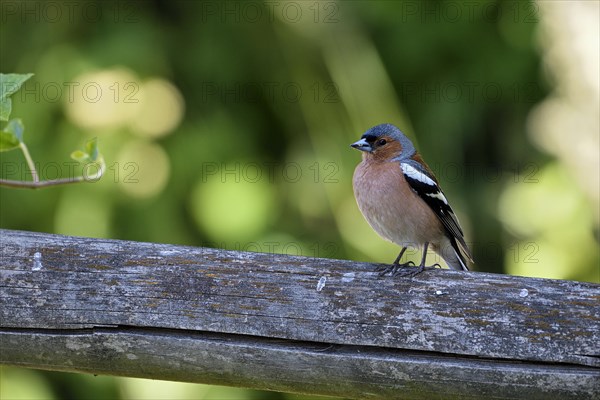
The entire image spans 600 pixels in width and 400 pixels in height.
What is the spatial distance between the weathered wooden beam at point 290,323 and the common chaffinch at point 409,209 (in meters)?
1.16

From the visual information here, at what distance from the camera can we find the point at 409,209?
11.8 ft

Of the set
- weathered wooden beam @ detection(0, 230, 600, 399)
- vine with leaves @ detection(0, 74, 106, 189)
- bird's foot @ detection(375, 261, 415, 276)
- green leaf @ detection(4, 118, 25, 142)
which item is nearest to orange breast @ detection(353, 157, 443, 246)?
bird's foot @ detection(375, 261, 415, 276)

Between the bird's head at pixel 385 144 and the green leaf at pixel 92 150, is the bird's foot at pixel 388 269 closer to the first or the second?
the green leaf at pixel 92 150

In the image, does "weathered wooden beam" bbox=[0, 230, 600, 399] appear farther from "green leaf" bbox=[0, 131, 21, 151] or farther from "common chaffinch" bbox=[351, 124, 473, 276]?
"common chaffinch" bbox=[351, 124, 473, 276]

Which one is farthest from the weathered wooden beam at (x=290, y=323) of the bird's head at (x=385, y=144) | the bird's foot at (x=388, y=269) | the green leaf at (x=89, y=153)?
the bird's head at (x=385, y=144)

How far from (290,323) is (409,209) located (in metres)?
1.43

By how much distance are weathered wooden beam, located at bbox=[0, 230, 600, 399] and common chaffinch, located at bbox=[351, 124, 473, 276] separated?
1164 millimetres

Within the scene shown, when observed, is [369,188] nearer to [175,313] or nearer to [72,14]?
[175,313]

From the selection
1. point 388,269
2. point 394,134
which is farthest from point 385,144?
point 388,269

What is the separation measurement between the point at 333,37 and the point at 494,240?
1.95 metres

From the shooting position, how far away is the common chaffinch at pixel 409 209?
361 centimetres

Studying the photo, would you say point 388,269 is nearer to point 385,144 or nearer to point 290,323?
point 290,323

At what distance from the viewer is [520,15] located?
19.2 feet

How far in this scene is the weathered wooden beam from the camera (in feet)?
7.21
